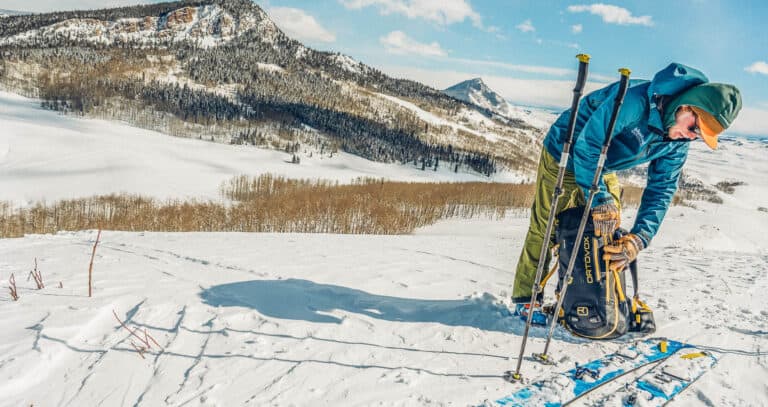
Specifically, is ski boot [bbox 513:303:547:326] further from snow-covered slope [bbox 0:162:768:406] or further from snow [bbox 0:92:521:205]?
snow [bbox 0:92:521:205]

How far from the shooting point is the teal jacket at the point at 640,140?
9.75ft

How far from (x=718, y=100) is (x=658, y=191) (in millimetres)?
1542

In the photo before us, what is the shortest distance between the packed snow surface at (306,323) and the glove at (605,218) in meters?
1.09

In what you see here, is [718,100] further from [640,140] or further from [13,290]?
[13,290]

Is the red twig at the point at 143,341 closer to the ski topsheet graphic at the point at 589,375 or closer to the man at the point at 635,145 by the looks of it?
the ski topsheet graphic at the point at 589,375

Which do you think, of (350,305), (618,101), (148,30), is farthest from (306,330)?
(148,30)

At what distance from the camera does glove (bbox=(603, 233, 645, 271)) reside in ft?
11.6

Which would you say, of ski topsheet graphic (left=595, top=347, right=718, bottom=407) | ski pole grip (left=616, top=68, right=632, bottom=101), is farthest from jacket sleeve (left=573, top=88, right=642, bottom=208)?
ski topsheet graphic (left=595, top=347, right=718, bottom=407)

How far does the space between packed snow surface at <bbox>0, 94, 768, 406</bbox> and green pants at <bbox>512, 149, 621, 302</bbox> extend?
1.43 ft

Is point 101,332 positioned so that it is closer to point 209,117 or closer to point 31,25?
point 209,117

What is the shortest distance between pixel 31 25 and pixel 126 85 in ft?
303

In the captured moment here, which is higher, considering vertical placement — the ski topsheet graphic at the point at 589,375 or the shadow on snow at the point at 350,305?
the ski topsheet graphic at the point at 589,375

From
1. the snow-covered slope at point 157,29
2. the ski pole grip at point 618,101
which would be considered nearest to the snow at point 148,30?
the snow-covered slope at point 157,29

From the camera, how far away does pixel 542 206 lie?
4184mm
